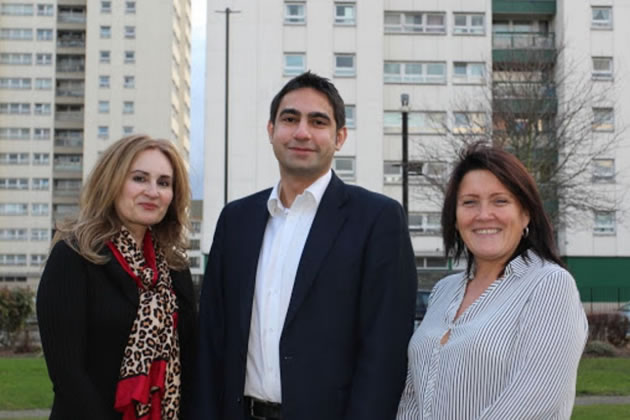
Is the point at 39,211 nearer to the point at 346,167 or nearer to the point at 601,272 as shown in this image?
the point at 346,167

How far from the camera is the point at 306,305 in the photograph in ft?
12.6

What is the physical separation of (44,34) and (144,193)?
76819 mm

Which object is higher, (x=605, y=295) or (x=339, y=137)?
(x=339, y=137)

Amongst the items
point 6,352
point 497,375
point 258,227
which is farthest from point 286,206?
point 6,352

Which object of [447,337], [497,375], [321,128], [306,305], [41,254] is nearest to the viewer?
[497,375]

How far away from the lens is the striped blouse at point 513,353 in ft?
10.3

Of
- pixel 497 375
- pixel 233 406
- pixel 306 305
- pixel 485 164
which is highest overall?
pixel 485 164

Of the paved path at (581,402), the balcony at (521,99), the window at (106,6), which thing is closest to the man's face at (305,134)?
the paved path at (581,402)

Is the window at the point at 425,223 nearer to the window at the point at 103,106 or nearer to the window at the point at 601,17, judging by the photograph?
the window at the point at 601,17

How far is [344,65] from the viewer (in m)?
43.5

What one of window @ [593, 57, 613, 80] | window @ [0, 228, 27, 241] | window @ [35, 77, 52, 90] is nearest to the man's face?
window @ [593, 57, 613, 80]

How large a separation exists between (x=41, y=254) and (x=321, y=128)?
2896 inches

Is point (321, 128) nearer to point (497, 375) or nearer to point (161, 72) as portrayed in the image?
point (497, 375)

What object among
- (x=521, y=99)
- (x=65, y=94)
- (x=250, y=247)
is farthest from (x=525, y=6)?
(x=65, y=94)
